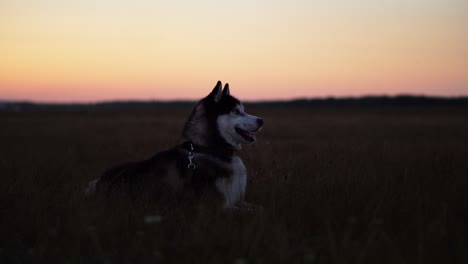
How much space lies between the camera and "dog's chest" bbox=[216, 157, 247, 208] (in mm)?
4902

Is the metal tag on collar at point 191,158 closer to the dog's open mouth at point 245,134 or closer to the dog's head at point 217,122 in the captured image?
the dog's head at point 217,122

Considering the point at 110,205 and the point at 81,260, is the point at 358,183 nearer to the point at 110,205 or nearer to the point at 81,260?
the point at 110,205

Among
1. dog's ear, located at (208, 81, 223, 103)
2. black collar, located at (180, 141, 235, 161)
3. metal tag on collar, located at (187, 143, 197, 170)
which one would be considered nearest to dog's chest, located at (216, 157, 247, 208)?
black collar, located at (180, 141, 235, 161)

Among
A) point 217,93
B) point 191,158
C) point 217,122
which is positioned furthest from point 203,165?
point 217,93

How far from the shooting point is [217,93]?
529 centimetres

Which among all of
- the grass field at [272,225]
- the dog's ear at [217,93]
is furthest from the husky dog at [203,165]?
the grass field at [272,225]

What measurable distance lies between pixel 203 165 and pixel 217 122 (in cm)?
64

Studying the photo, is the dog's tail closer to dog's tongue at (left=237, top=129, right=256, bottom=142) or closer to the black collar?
the black collar

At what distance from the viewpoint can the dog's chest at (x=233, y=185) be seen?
16.1ft

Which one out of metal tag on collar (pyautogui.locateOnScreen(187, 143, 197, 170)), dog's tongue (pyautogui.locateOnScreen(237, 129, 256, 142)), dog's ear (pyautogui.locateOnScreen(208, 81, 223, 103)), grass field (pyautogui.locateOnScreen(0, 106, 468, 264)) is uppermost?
dog's ear (pyautogui.locateOnScreen(208, 81, 223, 103))

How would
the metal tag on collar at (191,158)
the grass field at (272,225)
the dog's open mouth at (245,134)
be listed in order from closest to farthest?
1. the grass field at (272,225)
2. the metal tag on collar at (191,158)
3. the dog's open mouth at (245,134)

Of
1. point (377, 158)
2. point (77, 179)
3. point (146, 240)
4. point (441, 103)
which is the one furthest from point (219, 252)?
point (441, 103)

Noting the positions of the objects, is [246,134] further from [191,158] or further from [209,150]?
[191,158]

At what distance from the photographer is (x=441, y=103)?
101 m
